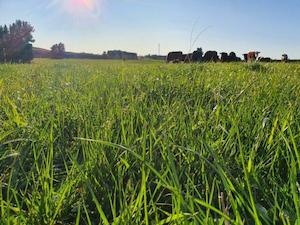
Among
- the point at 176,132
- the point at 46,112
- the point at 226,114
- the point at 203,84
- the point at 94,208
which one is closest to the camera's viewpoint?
the point at 94,208

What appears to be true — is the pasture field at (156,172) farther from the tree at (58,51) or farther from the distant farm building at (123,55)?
the tree at (58,51)

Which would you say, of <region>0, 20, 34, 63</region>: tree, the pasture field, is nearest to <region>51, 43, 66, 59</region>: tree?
<region>0, 20, 34, 63</region>: tree

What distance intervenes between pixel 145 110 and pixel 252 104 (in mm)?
597

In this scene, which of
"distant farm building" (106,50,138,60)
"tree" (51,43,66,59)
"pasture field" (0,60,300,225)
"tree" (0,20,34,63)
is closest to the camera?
"pasture field" (0,60,300,225)

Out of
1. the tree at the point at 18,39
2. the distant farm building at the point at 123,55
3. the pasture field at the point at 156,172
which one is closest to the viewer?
the pasture field at the point at 156,172

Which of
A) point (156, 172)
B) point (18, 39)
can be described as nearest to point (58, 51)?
point (18, 39)

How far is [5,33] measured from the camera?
1678 inches

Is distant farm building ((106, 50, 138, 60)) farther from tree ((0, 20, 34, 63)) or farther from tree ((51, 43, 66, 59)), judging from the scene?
tree ((51, 43, 66, 59))

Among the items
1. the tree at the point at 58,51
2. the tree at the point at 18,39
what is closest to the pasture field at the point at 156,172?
the tree at the point at 18,39

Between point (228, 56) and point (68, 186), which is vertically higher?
point (68, 186)

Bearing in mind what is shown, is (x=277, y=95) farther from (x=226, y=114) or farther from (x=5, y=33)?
(x=5, y=33)

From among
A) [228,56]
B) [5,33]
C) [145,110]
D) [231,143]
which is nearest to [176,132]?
[231,143]

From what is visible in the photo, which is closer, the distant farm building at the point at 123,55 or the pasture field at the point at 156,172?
the pasture field at the point at 156,172

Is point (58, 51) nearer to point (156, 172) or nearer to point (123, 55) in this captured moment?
point (123, 55)
